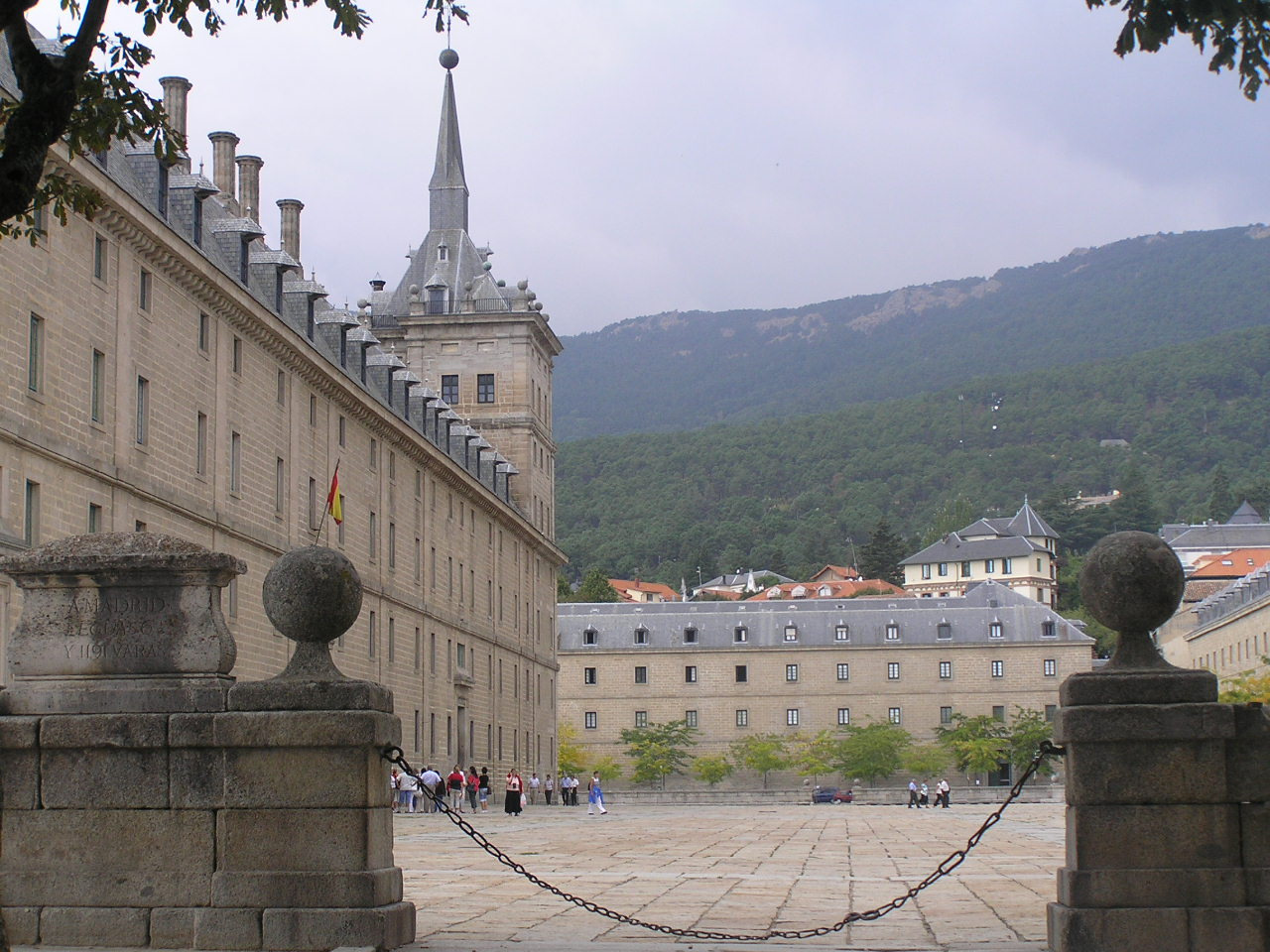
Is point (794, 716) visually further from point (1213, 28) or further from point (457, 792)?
point (1213, 28)

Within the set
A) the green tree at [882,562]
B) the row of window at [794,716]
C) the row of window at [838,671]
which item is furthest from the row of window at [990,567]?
the row of window at [794,716]

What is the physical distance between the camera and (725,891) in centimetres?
1670

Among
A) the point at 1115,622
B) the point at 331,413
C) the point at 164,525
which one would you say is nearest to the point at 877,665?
the point at 331,413

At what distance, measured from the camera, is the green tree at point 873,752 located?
106875 millimetres

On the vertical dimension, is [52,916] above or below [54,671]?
below

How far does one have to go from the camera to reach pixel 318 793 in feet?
37.4

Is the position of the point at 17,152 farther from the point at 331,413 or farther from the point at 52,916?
the point at 331,413

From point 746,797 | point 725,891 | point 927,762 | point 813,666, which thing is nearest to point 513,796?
point 746,797

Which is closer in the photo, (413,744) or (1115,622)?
(1115,622)

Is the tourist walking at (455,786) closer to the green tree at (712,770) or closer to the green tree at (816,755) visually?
the green tree at (712,770)

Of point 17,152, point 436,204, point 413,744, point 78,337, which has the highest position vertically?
point 436,204

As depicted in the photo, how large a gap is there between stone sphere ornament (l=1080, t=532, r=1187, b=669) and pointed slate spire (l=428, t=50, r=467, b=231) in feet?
246

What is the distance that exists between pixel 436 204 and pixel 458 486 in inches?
949

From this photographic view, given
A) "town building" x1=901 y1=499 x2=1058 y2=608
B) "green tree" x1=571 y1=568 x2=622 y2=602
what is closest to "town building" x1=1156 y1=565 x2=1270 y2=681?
"town building" x1=901 y1=499 x2=1058 y2=608
